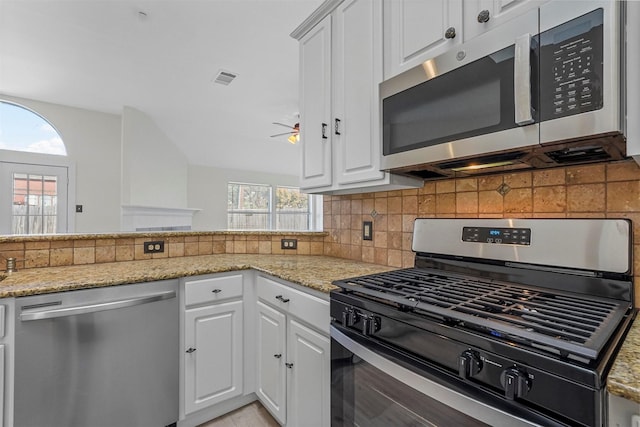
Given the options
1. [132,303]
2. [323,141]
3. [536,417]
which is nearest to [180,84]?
[323,141]

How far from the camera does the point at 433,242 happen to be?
1463mm

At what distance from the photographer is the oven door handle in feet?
2.20

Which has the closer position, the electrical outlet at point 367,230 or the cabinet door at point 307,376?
the cabinet door at point 307,376

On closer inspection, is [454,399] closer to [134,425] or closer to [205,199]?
[134,425]

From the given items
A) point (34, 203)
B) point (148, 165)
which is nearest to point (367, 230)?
point (148, 165)

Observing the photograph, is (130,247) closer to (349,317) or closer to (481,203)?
(349,317)

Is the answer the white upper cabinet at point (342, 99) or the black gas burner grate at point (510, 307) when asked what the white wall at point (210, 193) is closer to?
the white upper cabinet at point (342, 99)

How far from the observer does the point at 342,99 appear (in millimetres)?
1604

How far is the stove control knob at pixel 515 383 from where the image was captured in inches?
25.1

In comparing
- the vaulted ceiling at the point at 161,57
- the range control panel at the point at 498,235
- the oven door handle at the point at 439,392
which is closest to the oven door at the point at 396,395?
the oven door handle at the point at 439,392

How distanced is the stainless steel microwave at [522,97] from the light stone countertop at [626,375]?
53cm

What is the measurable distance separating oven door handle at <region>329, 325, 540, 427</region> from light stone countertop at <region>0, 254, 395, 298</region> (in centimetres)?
31

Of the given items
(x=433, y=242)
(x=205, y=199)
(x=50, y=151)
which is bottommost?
(x=433, y=242)

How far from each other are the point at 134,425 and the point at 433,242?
69.3 inches
